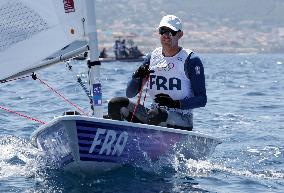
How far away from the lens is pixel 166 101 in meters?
8.88

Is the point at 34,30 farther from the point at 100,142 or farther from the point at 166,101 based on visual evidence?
the point at 166,101

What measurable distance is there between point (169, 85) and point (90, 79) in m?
1.23

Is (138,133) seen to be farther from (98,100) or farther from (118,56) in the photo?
(118,56)

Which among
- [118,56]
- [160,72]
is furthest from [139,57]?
[160,72]

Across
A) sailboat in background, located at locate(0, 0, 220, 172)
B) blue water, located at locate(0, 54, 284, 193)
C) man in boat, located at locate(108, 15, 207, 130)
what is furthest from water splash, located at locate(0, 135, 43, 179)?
man in boat, located at locate(108, 15, 207, 130)

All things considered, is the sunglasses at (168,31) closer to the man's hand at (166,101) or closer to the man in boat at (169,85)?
the man in boat at (169,85)

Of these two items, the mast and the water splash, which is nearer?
the mast

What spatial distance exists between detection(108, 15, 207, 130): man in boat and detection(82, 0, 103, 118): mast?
0.36 meters

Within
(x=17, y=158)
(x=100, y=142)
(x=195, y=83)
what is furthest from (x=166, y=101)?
(x=17, y=158)

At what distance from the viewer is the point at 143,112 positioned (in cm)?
869

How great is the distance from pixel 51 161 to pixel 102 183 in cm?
89

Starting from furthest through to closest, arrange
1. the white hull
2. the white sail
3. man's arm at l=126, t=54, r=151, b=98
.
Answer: man's arm at l=126, t=54, r=151, b=98 → the white sail → the white hull

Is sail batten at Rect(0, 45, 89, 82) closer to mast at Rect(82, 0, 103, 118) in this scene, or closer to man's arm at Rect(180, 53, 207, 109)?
mast at Rect(82, 0, 103, 118)

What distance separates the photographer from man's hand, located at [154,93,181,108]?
873 centimetres
